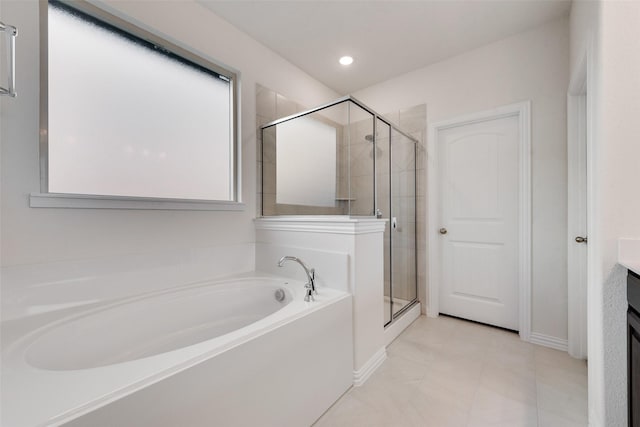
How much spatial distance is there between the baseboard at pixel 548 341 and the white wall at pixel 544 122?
3 centimetres

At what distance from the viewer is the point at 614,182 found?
1.09 m

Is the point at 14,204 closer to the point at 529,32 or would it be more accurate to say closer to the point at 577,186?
the point at 577,186

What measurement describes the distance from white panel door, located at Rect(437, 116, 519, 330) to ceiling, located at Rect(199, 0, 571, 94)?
0.73m

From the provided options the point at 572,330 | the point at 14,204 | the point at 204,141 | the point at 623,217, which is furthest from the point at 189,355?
the point at 572,330

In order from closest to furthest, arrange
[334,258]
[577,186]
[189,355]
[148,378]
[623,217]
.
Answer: [148,378], [189,355], [623,217], [334,258], [577,186]

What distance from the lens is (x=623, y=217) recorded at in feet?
3.53

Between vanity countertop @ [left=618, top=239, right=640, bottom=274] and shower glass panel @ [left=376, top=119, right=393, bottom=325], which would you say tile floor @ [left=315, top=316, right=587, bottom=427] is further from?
vanity countertop @ [left=618, top=239, right=640, bottom=274]

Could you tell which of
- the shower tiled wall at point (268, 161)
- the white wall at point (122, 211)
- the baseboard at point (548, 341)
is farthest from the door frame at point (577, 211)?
the white wall at point (122, 211)

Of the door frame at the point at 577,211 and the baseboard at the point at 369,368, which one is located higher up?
the door frame at the point at 577,211

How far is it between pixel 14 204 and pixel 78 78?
75 cm

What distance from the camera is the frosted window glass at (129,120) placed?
1417 millimetres

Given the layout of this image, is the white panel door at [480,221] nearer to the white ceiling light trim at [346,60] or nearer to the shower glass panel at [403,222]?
the shower glass panel at [403,222]

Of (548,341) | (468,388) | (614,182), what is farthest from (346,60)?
(548,341)

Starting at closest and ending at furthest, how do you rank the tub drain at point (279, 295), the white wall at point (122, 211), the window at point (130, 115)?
the white wall at point (122, 211) → the window at point (130, 115) → the tub drain at point (279, 295)
